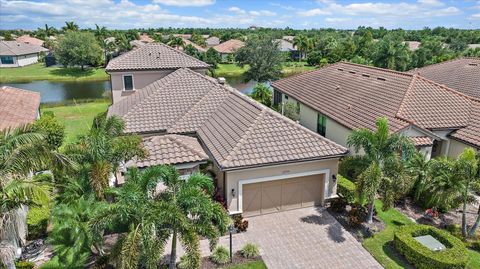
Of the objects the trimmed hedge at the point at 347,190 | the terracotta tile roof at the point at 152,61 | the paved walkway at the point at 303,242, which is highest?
the terracotta tile roof at the point at 152,61

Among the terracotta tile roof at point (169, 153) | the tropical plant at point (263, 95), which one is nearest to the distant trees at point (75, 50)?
the tropical plant at point (263, 95)

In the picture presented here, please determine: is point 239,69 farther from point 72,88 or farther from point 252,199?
point 252,199

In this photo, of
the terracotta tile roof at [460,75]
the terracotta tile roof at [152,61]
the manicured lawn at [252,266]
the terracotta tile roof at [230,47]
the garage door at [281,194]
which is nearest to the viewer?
the manicured lawn at [252,266]

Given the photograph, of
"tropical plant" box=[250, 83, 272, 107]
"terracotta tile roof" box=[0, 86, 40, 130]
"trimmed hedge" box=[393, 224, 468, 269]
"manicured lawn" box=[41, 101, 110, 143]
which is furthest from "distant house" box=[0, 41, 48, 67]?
"trimmed hedge" box=[393, 224, 468, 269]

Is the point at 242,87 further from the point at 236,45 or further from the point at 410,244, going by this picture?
the point at 410,244

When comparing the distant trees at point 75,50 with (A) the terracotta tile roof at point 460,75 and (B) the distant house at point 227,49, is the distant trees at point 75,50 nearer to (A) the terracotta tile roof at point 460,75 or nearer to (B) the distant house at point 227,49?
(B) the distant house at point 227,49

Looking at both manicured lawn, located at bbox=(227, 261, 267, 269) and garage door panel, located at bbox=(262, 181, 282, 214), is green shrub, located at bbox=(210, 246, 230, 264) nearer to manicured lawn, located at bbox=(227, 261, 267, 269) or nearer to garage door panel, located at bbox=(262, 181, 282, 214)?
manicured lawn, located at bbox=(227, 261, 267, 269)
